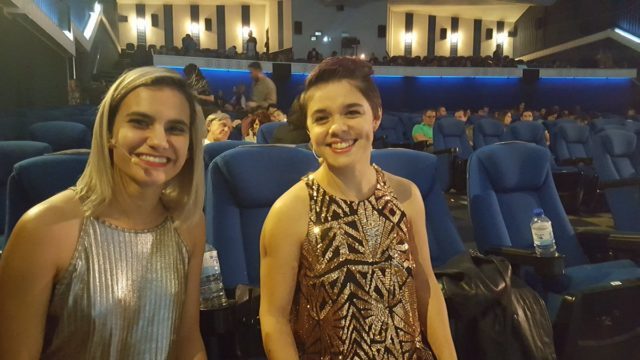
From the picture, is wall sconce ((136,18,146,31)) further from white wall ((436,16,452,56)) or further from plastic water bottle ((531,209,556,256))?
plastic water bottle ((531,209,556,256))

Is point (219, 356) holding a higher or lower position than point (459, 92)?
lower

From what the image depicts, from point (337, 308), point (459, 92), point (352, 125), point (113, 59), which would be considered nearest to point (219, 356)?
point (337, 308)

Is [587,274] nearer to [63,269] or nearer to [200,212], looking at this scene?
[200,212]

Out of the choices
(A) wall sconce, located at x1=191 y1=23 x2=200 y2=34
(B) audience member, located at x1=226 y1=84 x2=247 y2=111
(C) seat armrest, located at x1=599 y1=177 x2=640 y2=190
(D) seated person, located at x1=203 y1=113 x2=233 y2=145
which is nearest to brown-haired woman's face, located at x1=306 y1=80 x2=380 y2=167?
(C) seat armrest, located at x1=599 y1=177 x2=640 y2=190

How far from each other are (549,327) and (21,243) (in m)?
1.46

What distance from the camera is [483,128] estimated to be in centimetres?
648

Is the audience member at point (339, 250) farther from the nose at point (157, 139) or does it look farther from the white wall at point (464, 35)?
the white wall at point (464, 35)

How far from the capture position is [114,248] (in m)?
1.15

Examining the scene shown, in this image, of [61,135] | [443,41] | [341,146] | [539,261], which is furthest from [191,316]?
[443,41]

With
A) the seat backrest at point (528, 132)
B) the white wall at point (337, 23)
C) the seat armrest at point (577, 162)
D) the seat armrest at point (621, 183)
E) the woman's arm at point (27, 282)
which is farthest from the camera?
the white wall at point (337, 23)

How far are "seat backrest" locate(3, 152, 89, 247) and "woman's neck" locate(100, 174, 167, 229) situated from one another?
0.53 metres

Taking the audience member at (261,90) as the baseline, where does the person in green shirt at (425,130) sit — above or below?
below

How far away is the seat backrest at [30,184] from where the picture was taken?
5.12 ft

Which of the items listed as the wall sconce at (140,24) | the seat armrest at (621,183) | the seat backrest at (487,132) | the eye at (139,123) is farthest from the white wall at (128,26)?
the eye at (139,123)
